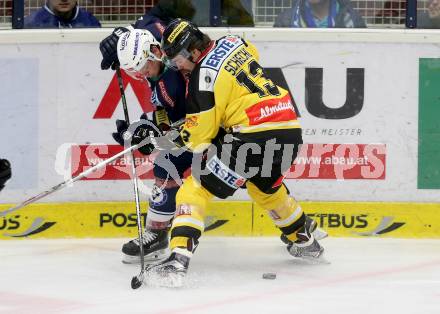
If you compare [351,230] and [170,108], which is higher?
[170,108]

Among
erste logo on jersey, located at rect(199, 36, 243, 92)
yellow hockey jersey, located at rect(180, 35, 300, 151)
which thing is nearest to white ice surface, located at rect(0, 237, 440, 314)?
yellow hockey jersey, located at rect(180, 35, 300, 151)

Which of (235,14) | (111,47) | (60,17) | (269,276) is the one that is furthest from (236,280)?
(60,17)

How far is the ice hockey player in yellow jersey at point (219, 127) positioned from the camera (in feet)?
14.5

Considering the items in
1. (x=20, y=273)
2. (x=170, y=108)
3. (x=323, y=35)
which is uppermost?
(x=323, y=35)

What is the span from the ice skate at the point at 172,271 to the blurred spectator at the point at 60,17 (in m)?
1.83

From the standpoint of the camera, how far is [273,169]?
183 inches

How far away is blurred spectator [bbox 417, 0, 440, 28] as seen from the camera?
5.73 metres

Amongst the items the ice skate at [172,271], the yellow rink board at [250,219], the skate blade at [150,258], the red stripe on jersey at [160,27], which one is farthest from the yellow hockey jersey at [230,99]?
the yellow rink board at [250,219]

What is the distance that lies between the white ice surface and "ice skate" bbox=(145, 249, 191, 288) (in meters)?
0.06

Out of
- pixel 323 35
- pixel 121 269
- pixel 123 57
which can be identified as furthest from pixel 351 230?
pixel 123 57

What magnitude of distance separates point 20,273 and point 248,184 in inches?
46.7

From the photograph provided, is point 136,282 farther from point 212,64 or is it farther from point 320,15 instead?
point 320,15

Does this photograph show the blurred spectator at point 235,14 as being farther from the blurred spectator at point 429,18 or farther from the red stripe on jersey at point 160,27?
the blurred spectator at point 429,18

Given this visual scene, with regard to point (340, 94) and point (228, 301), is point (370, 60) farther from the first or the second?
point (228, 301)
